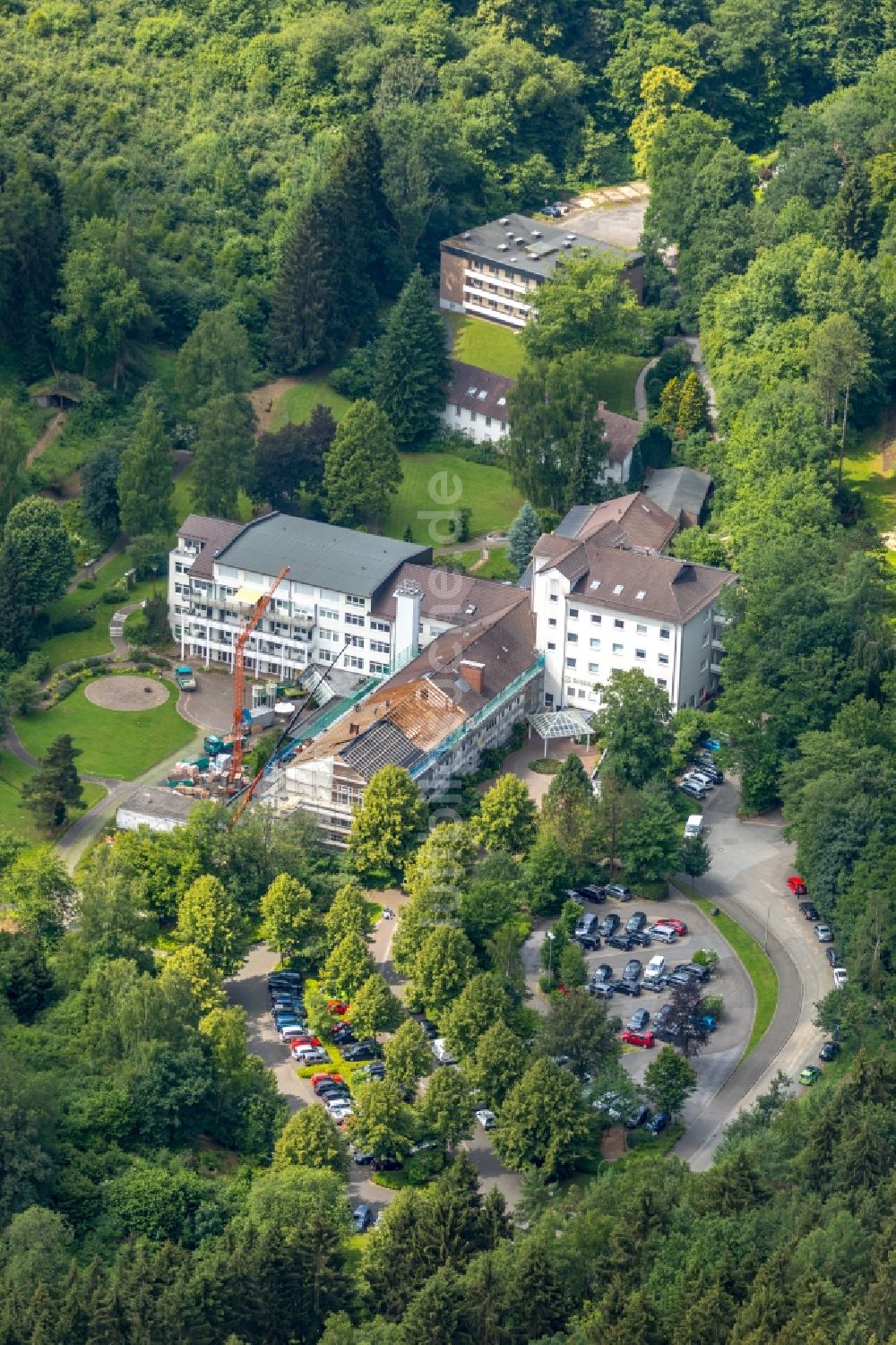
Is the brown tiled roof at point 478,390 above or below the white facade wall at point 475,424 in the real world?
above

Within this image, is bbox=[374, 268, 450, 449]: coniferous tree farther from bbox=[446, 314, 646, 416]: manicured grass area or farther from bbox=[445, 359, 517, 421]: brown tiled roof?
bbox=[446, 314, 646, 416]: manicured grass area

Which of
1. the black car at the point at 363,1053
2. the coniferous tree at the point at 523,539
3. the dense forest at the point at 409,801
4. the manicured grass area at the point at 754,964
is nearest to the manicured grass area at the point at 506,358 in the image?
the dense forest at the point at 409,801

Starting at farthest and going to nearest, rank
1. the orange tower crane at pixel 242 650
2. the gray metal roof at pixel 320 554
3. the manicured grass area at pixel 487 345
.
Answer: the manicured grass area at pixel 487 345 < the gray metal roof at pixel 320 554 < the orange tower crane at pixel 242 650

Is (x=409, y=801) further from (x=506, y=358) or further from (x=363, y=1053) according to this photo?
(x=506, y=358)

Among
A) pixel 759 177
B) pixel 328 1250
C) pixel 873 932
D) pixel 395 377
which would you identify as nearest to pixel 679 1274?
pixel 328 1250

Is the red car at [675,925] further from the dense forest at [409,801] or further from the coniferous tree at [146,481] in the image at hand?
the coniferous tree at [146,481]

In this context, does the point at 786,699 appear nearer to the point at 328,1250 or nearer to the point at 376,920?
the point at 376,920

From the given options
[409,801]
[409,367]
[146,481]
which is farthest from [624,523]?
[146,481]
